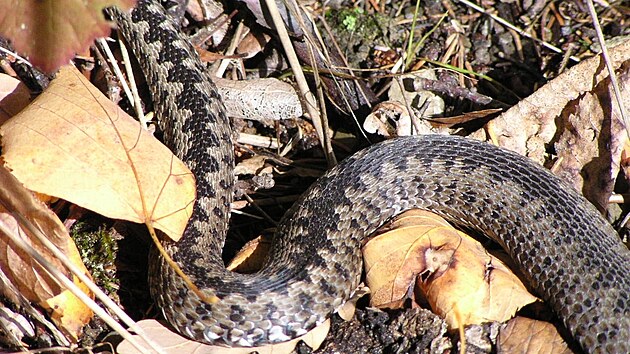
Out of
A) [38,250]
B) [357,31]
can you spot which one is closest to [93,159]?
[38,250]

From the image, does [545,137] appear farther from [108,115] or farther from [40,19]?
[40,19]

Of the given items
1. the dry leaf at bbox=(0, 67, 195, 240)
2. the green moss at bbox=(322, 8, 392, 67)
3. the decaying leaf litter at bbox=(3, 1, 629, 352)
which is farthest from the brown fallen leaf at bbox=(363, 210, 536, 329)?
the green moss at bbox=(322, 8, 392, 67)

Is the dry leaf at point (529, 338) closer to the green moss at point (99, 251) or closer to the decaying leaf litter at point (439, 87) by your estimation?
the decaying leaf litter at point (439, 87)

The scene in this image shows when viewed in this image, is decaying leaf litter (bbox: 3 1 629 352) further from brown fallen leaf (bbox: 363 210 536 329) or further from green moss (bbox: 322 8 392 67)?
brown fallen leaf (bbox: 363 210 536 329)

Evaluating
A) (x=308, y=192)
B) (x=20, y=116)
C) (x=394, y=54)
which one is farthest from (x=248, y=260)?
(x=394, y=54)

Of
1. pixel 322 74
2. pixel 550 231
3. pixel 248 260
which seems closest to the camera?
pixel 550 231

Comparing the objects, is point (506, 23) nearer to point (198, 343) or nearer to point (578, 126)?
point (578, 126)
